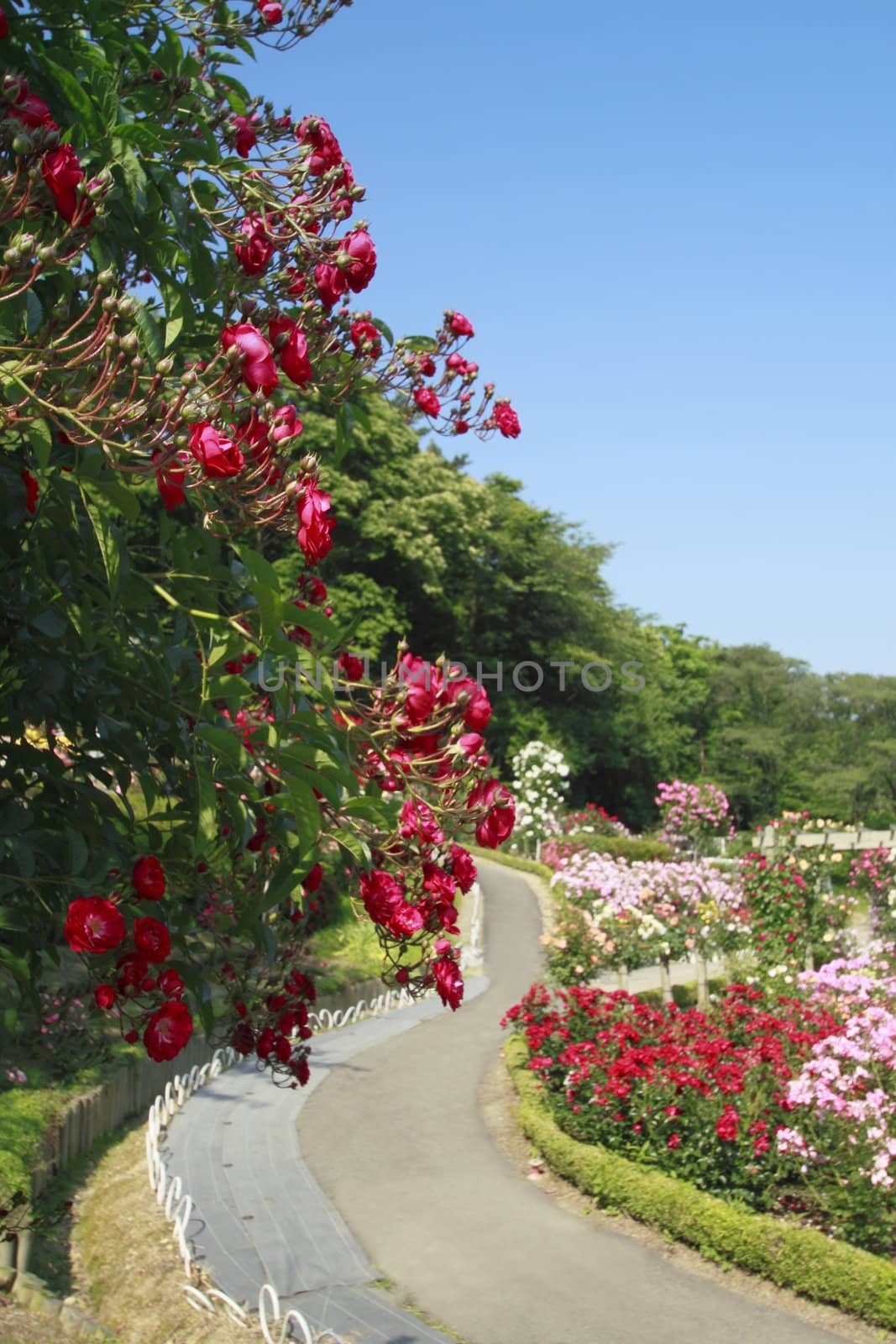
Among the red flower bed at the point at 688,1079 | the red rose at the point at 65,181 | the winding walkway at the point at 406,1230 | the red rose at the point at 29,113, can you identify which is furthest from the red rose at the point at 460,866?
the red flower bed at the point at 688,1079

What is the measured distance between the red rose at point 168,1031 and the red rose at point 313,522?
38.4 inches

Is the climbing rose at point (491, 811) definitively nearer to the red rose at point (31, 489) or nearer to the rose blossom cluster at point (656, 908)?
the red rose at point (31, 489)

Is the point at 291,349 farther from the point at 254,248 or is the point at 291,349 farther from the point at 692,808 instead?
the point at 692,808

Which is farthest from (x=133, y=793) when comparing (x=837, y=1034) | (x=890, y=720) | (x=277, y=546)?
(x=890, y=720)

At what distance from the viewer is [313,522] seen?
6.43 feet

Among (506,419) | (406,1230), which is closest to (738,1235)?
(406,1230)

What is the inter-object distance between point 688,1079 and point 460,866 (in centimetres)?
660

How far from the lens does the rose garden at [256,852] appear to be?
2.10 metres

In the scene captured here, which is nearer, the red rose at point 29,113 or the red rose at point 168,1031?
the red rose at point 29,113

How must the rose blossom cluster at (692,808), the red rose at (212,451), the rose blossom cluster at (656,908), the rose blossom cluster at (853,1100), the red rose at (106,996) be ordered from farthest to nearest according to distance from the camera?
the rose blossom cluster at (692,808) → the rose blossom cluster at (656,908) → the rose blossom cluster at (853,1100) → the red rose at (106,996) → the red rose at (212,451)

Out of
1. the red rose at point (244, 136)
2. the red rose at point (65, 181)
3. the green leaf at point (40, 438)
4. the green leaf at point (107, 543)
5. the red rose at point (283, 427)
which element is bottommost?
the green leaf at point (107, 543)

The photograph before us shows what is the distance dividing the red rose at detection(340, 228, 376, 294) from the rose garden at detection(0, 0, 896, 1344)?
0.01 metres

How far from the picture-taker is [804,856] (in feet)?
49.2

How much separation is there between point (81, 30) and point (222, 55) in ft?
1.53
